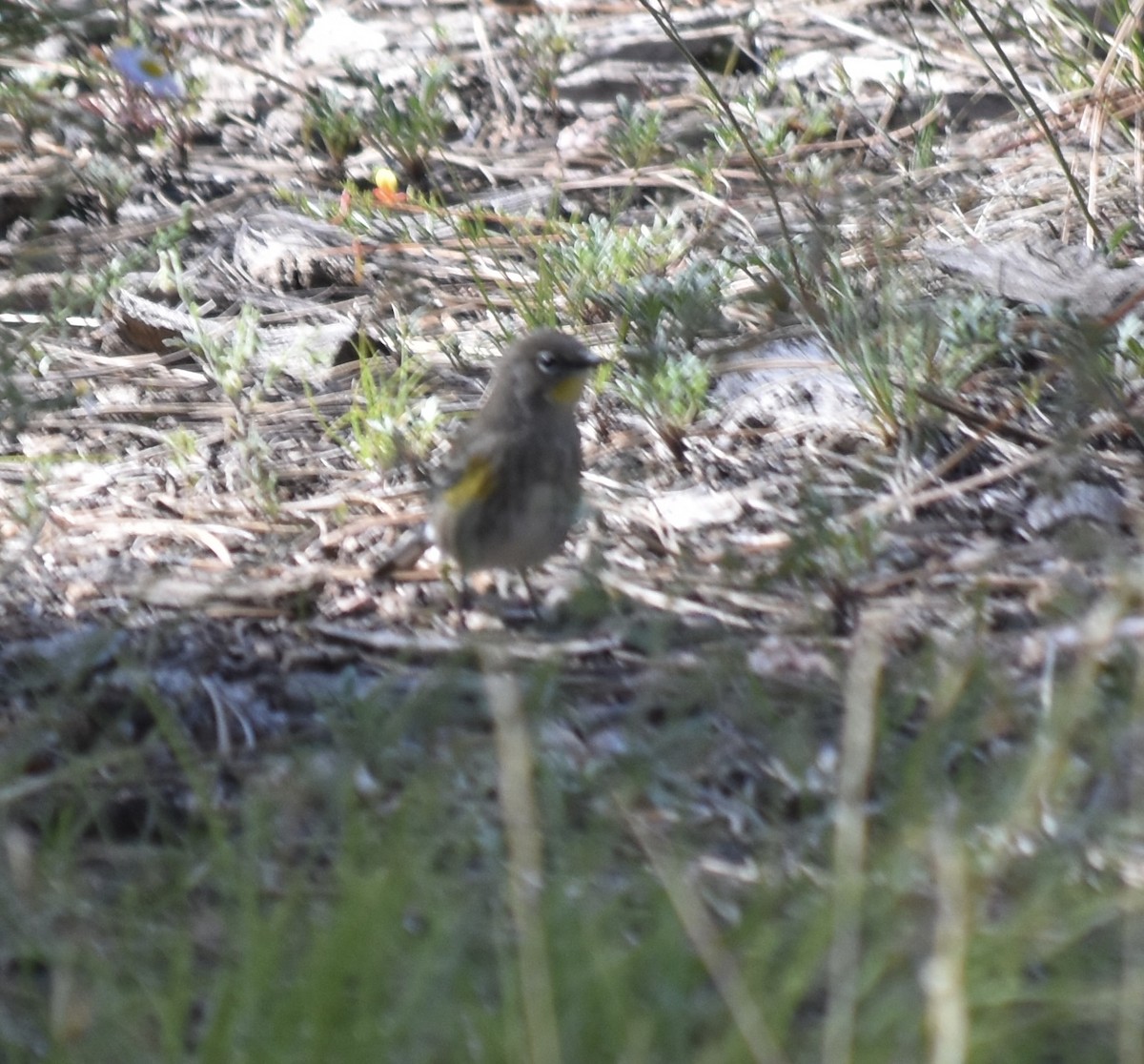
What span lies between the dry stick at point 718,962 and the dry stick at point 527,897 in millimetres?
196

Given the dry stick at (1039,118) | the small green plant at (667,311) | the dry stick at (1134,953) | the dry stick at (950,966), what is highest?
the dry stick at (1039,118)

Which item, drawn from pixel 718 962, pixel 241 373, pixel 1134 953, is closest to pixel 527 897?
pixel 718 962

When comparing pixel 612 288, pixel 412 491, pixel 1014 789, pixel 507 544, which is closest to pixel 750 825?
pixel 1014 789

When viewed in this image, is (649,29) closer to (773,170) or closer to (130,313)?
(773,170)

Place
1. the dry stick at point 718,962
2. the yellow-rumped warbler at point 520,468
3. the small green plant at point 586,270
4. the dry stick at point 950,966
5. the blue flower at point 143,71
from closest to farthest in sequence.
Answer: the dry stick at point 950,966 → the dry stick at point 718,962 → the yellow-rumped warbler at point 520,468 → the small green plant at point 586,270 → the blue flower at point 143,71

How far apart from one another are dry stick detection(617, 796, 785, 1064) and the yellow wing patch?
1.59 metres

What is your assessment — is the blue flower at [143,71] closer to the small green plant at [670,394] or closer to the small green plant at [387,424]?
the small green plant at [387,424]

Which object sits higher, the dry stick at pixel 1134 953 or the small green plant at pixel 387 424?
the dry stick at pixel 1134 953

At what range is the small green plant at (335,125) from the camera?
256 inches

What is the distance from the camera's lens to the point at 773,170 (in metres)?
6.22

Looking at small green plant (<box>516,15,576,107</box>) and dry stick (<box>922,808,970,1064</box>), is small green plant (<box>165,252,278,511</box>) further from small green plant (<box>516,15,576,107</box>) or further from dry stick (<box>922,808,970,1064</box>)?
dry stick (<box>922,808,970,1064</box>)

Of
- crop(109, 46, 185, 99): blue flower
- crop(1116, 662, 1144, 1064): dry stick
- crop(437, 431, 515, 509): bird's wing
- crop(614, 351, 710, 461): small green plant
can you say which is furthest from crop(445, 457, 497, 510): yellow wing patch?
crop(109, 46, 185, 99): blue flower

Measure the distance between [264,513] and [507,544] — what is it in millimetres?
842

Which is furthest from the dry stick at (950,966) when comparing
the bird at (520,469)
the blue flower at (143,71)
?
the blue flower at (143,71)
